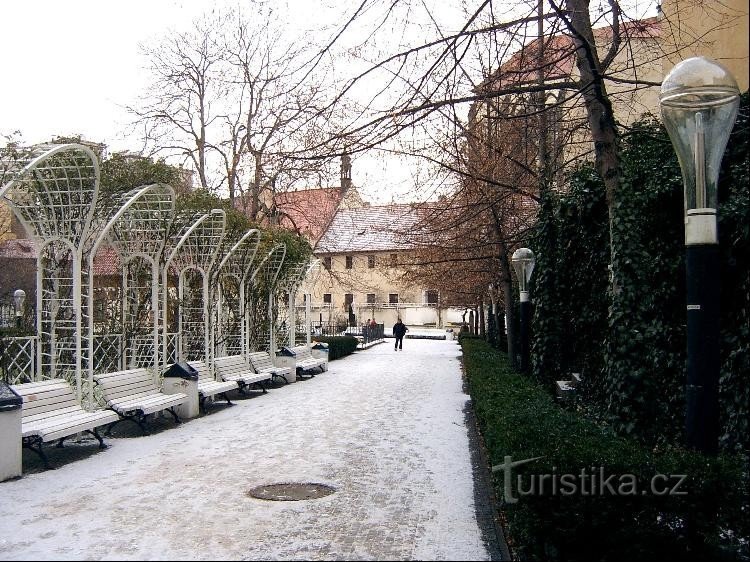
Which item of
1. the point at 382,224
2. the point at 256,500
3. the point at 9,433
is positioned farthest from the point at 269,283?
the point at 256,500

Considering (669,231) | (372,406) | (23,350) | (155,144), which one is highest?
(155,144)

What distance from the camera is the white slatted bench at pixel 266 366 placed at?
59.3 ft

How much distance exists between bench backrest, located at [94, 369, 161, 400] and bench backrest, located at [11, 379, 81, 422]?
863 mm

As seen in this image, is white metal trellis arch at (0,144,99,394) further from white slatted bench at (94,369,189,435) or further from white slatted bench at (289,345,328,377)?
white slatted bench at (289,345,328,377)

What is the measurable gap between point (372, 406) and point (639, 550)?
35.1 ft

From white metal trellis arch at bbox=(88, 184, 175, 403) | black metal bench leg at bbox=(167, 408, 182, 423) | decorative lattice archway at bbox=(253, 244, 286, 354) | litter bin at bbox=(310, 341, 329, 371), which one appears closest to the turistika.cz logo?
black metal bench leg at bbox=(167, 408, 182, 423)

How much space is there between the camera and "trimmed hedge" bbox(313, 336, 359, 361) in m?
29.8

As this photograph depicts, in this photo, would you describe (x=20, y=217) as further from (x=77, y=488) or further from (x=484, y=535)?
(x=484, y=535)

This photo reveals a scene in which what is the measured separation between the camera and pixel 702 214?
16.1 feet

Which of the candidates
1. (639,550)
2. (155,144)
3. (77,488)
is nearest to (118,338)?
(77,488)

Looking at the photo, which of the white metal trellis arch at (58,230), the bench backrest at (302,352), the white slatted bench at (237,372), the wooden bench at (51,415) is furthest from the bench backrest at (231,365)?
the wooden bench at (51,415)

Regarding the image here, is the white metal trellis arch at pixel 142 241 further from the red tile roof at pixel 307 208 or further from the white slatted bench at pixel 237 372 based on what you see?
the red tile roof at pixel 307 208

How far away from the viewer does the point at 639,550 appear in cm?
434

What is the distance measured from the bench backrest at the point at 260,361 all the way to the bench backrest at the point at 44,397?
323 inches
